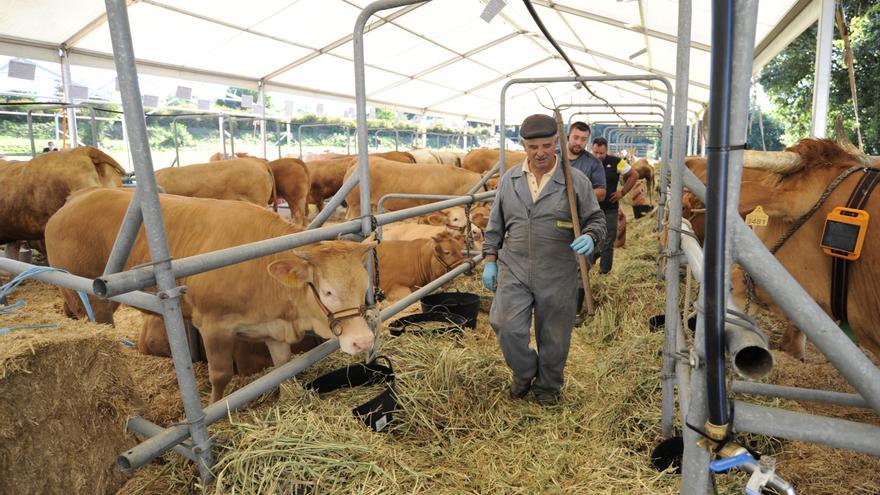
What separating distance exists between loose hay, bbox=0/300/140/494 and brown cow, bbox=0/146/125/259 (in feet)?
17.9

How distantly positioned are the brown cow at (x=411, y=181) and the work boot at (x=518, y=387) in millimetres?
6219

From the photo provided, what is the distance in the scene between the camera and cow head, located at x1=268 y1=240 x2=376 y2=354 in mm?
2955

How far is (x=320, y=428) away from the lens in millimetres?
2502

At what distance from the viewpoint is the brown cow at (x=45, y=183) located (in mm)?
6746

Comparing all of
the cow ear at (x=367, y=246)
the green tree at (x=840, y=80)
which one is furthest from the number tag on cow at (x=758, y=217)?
the green tree at (x=840, y=80)

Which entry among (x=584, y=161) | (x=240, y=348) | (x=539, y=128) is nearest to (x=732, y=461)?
(x=539, y=128)

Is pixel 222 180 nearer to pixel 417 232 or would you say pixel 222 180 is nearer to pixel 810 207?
pixel 417 232

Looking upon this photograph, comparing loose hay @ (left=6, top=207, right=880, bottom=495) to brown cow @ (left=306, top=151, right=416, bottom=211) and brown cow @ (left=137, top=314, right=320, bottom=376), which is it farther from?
brown cow @ (left=306, top=151, right=416, bottom=211)

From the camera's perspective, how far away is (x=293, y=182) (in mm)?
11531

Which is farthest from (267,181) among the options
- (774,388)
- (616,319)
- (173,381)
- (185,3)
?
(774,388)

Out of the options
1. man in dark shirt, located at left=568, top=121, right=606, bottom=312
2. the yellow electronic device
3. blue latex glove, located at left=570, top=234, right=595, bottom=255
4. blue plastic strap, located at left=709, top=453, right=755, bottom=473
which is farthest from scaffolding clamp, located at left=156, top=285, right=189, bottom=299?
man in dark shirt, located at left=568, top=121, right=606, bottom=312

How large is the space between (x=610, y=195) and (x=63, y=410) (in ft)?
20.3

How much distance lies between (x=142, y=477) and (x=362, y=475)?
1058 mm

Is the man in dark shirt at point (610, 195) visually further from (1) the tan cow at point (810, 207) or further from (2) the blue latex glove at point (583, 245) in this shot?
(1) the tan cow at point (810, 207)
